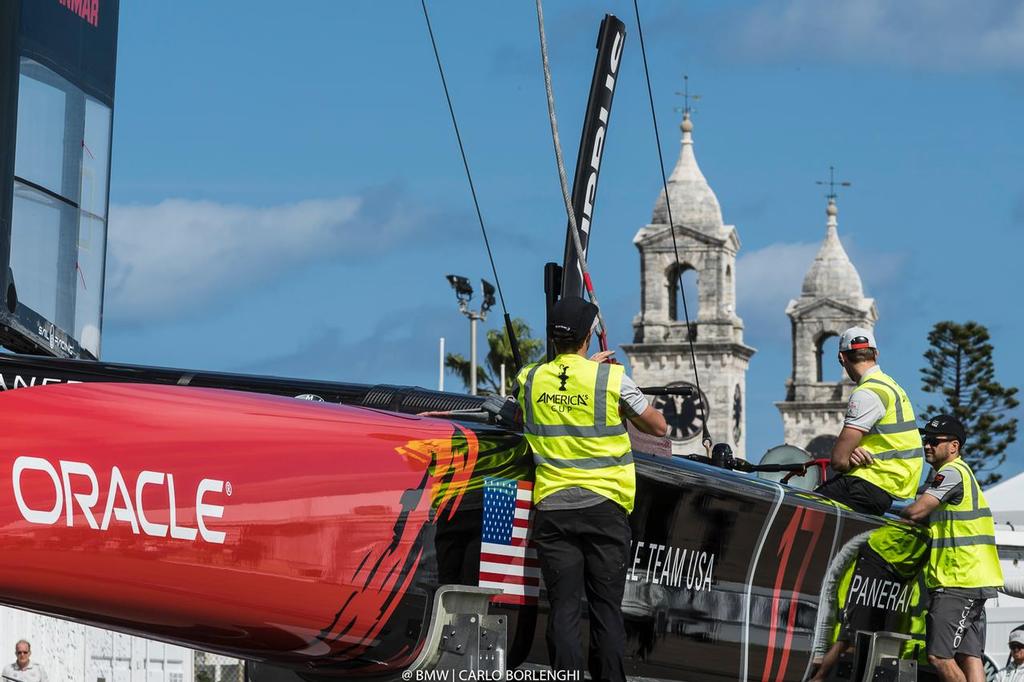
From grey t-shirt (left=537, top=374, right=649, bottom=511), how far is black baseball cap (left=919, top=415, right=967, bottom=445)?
2.38 m

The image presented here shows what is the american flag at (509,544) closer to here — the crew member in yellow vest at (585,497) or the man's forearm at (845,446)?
the crew member in yellow vest at (585,497)

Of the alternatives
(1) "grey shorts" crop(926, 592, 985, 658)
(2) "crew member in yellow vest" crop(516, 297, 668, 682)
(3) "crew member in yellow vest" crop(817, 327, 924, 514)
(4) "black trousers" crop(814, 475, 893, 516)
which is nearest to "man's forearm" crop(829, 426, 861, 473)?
(3) "crew member in yellow vest" crop(817, 327, 924, 514)

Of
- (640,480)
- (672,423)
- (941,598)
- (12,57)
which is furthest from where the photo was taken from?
(672,423)

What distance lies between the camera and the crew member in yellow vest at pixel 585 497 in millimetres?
Result: 6086

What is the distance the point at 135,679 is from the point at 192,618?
821 cm

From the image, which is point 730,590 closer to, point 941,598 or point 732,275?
point 941,598

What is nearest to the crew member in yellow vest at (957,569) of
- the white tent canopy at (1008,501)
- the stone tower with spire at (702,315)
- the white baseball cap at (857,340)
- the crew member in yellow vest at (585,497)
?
the white baseball cap at (857,340)

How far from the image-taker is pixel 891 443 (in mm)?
7855

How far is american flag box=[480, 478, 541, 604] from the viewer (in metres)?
6.16

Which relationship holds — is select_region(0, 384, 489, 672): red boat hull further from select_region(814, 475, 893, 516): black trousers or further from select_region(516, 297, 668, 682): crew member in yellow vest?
select_region(814, 475, 893, 516): black trousers

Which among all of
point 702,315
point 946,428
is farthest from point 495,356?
point 946,428

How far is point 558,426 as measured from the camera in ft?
20.3

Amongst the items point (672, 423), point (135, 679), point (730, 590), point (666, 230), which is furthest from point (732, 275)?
point (730, 590)

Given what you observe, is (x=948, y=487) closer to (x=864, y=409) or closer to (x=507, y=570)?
(x=864, y=409)
